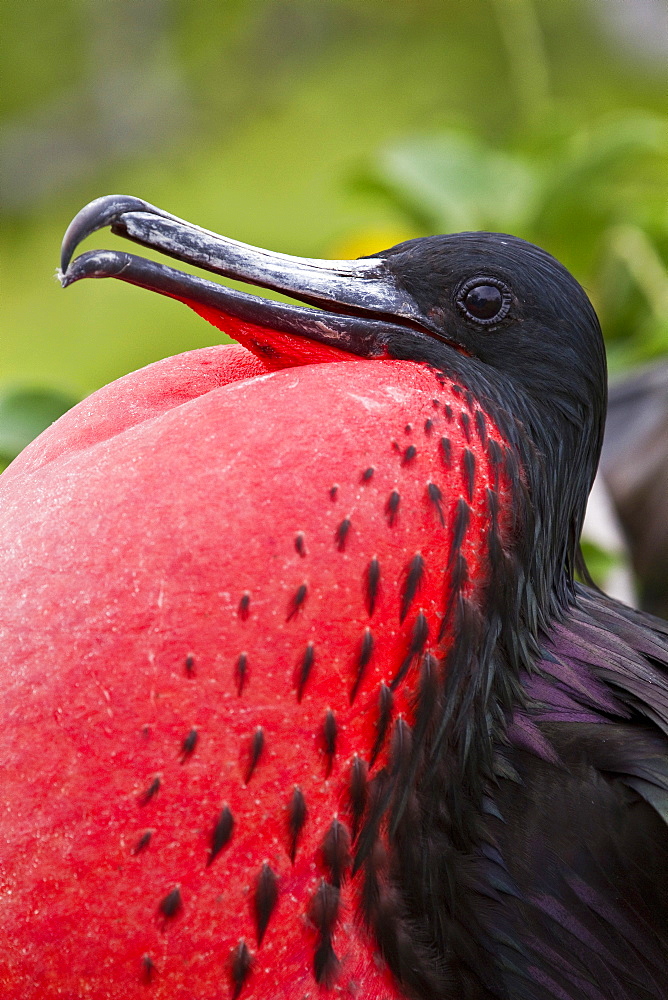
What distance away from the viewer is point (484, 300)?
2.33 ft

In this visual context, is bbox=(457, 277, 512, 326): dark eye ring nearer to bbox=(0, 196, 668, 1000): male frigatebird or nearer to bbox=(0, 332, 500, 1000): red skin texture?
bbox=(0, 196, 668, 1000): male frigatebird

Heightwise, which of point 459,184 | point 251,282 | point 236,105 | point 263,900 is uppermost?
point 236,105

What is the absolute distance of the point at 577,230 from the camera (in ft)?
6.03

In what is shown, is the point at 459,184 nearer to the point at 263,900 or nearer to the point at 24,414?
the point at 24,414

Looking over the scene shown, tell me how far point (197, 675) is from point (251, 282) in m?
0.25

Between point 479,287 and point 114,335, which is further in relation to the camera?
point 114,335

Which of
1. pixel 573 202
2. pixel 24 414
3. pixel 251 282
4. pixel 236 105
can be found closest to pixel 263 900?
pixel 251 282

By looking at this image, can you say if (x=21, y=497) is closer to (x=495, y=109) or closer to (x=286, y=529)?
(x=286, y=529)

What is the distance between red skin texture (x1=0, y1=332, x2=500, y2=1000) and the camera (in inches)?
21.7

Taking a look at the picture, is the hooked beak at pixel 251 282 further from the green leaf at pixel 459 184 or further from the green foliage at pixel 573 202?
the green leaf at pixel 459 184

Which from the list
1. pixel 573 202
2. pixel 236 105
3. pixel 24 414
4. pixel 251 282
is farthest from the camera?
pixel 236 105

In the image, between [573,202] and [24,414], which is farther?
[573,202]

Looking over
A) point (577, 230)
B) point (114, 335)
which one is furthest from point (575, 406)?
point (114, 335)

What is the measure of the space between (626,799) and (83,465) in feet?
1.15
